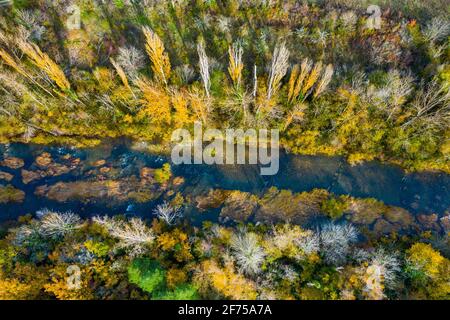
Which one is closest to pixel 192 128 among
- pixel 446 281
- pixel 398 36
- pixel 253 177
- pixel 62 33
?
pixel 253 177

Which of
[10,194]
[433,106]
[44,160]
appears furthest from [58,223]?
[433,106]

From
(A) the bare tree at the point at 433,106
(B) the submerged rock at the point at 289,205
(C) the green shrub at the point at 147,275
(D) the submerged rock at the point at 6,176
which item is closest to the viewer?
(C) the green shrub at the point at 147,275

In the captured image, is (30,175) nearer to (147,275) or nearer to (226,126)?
(147,275)

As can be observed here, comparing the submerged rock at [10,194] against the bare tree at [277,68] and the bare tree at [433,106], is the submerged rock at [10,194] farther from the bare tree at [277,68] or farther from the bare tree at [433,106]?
the bare tree at [433,106]

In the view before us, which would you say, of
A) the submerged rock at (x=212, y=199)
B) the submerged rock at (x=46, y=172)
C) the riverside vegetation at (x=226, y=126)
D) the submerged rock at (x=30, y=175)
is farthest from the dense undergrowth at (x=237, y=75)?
the submerged rock at (x=212, y=199)

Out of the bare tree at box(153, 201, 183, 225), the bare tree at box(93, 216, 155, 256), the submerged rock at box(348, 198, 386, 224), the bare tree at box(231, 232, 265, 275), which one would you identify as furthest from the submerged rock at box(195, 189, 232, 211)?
the submerged rock at box(348, 198, 386, 224)

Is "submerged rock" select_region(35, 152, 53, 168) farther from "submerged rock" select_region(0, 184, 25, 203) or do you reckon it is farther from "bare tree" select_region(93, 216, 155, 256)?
"bare tree" select_region(93, 216, 155, 256)
